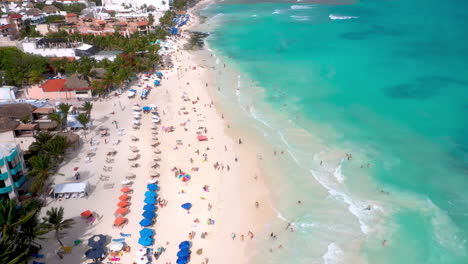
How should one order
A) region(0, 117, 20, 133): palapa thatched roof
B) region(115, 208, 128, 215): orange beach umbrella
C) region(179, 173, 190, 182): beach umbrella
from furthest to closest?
region(0, 117, 20, 133): palapa thatched roof
region(179, 173, 190, 182): beach umbrella
region(115, 208, 128, 215): orange beach umbrella

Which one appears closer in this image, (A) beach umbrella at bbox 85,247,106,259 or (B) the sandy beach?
(A) beach umbrella at bbox 85,247,106,259

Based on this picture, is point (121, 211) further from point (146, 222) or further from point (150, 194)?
point (150, 194)

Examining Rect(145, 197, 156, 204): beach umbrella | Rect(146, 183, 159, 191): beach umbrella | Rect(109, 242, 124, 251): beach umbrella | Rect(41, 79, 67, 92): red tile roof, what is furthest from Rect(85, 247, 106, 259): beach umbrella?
Rect(41, 79, 67, 92): red tile roof

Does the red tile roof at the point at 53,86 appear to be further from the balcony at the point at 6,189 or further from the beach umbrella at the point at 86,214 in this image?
the beach umbrella at the point at 86,214

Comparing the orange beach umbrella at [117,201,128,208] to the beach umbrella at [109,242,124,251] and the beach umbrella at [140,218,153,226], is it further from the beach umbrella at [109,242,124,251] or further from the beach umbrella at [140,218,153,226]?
the beach umbrella at [109,242,124,251]

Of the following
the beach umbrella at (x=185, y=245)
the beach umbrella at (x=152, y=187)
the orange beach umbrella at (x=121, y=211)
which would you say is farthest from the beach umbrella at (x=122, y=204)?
the beach umbrella at (x=185, y=245)

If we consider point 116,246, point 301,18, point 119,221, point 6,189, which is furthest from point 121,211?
point 301,18
